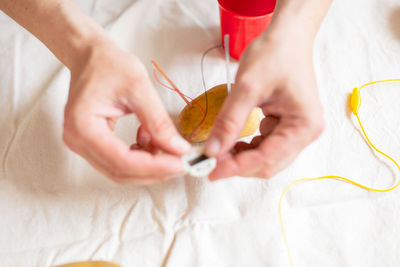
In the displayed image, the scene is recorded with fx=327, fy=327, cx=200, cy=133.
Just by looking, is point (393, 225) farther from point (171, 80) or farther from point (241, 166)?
point (171, 80)

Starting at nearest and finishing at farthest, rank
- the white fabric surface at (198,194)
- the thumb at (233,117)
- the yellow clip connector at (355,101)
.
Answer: the thumb at (233,117), the white fabric surface at (198,194), the yellow clip connector at (355,101)

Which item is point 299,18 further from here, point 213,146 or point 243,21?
point 213,146

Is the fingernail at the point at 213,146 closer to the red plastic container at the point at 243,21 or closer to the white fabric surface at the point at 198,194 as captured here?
the white fabric surface at the point at 198,194

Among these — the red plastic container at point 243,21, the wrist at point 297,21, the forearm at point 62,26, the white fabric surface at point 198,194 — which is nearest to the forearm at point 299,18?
the wrist at point 297,21

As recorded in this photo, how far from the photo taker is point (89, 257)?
674mm

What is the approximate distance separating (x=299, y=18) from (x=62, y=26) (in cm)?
47

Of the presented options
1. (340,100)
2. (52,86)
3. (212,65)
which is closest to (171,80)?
(212,65)

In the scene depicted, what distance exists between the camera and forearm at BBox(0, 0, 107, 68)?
24.4 inches

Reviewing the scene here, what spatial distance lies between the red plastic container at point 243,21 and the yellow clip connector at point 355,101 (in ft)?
0.89

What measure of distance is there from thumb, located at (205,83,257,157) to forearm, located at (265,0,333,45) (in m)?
0.14

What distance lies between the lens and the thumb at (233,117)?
55 centimetres

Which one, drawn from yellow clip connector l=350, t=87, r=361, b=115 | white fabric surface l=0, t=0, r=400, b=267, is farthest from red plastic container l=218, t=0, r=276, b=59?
yellow clip connector l=350, t=87, r=361, b=115

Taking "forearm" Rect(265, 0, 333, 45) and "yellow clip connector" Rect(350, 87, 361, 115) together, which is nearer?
"forearm" Rect(265, 0, 333, 45)

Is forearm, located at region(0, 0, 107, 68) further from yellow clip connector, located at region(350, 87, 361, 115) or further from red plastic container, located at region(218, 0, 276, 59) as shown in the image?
yellow clip connector, located at region(350, 87, 361, 115)
